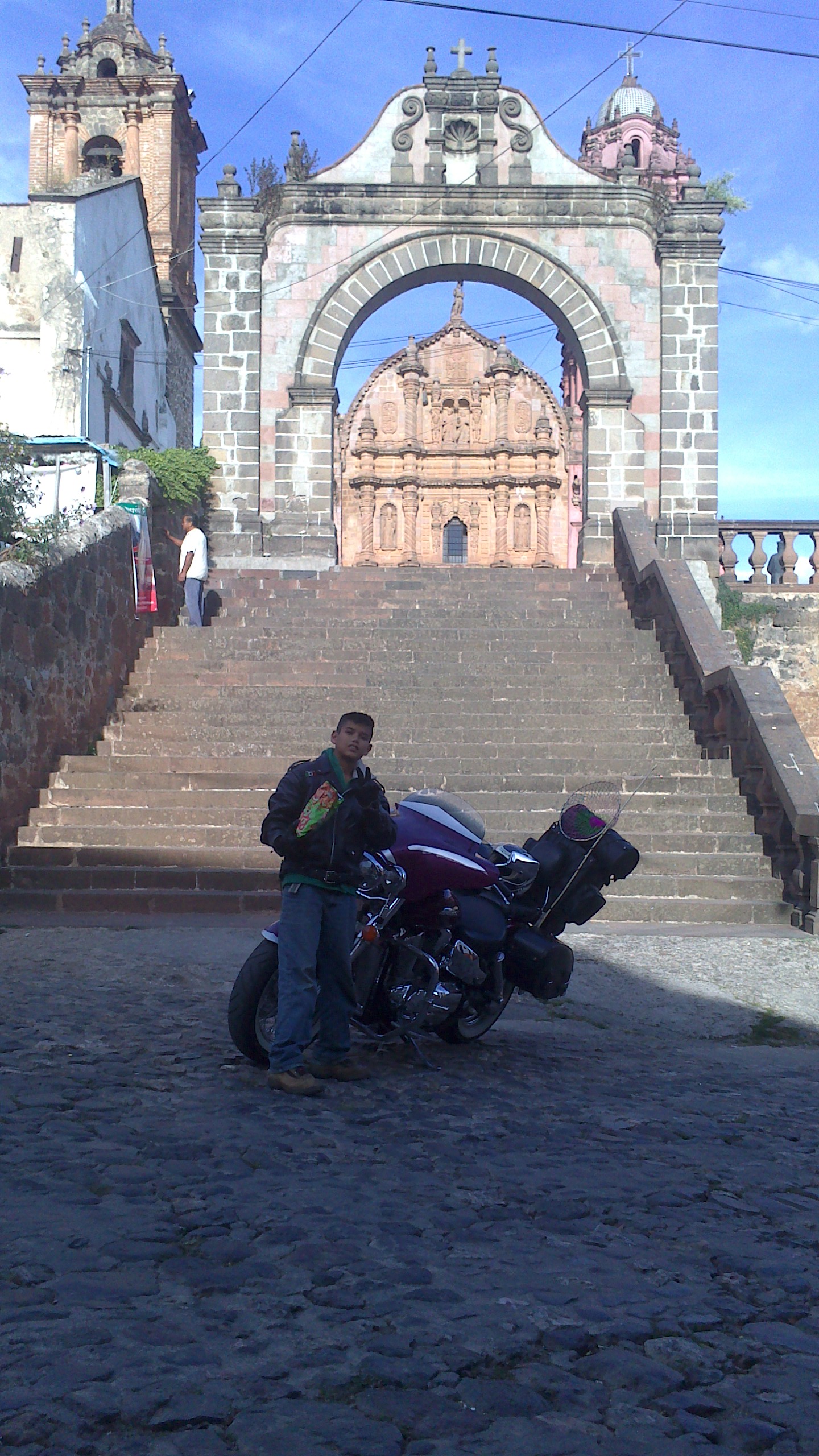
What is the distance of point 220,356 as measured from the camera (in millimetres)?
18781

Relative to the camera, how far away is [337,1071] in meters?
4.62

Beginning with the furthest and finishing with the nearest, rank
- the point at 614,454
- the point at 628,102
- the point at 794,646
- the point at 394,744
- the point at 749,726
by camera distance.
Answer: the point at 628,102, the point at 614,454, the point at 794,646, the point at 394,744, the point at 749,726

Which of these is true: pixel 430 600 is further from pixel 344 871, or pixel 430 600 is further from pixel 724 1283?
pixel 724 1283

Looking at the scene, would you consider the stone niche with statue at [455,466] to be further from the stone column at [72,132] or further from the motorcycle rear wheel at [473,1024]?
the motorcycle rear wheel at [473,1024]

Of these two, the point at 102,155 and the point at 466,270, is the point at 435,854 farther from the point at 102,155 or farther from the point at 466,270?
the point at 102,155

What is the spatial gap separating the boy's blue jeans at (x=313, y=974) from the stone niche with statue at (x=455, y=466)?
49250 mm

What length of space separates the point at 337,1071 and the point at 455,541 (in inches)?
2046

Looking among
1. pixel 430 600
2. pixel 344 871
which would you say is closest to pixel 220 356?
pixel 430 600

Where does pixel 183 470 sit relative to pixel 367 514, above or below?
below

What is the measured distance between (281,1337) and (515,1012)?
3.79 meters

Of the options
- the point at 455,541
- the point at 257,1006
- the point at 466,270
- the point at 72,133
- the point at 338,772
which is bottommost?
the point at 257,1006

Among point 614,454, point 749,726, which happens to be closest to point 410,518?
point 614,454

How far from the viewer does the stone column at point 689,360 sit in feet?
61.3

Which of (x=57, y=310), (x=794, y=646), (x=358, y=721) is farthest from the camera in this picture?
(x=57, y=310)
